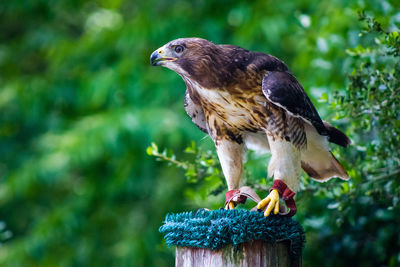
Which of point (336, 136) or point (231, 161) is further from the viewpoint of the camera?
point (336, 136)

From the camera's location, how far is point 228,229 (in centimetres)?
220

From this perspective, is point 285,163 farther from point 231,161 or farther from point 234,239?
point 234,239

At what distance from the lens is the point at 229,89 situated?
A: 103 inches

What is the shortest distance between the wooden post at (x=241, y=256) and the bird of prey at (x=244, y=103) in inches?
8.1

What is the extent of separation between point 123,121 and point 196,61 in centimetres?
318

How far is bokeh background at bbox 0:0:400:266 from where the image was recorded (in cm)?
438

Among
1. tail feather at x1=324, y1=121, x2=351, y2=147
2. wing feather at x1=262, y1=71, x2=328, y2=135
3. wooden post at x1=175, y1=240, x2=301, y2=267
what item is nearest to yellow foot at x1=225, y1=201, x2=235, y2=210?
wooden post at x1=175, y1=240, x2=301, y2=267

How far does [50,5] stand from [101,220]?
9.37 ft

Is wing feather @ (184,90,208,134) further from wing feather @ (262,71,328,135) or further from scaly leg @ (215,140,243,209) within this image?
wing feather @ (262,71,328,135)

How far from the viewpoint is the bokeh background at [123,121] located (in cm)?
438

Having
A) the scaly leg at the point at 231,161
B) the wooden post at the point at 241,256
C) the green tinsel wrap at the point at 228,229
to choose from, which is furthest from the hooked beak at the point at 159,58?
the wooden post at the point at 241,256

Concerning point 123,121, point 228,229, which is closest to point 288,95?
point 228,229

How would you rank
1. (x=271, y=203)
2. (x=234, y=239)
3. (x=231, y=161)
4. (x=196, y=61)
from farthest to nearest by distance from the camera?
(x=231, y=161), (x=196, y=61), (x=271, y=203), (x=234, y=239)

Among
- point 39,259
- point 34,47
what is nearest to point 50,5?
point 34,47
